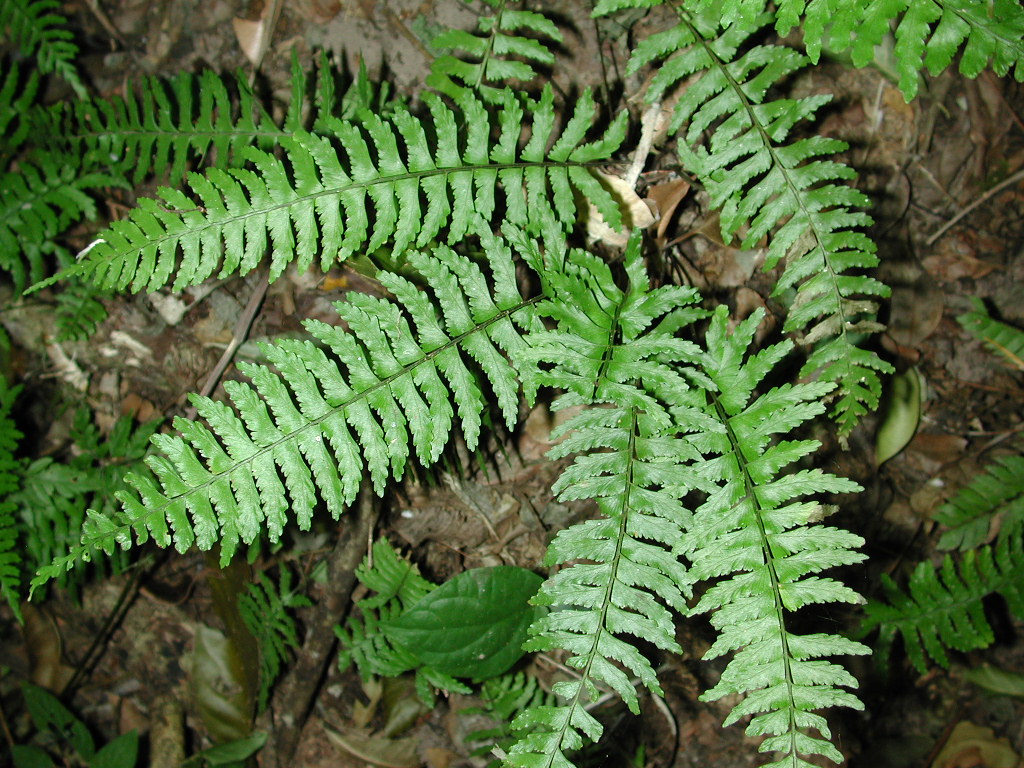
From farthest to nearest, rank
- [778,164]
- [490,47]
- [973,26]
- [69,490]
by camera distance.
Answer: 1. [69,490]
2. [490,47]
3. [778,164]
4. [973,26]

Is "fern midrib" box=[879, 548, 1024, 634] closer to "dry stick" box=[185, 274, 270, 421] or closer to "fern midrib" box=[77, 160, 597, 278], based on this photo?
"fern midrib" box=[77, 160, 597, 278]

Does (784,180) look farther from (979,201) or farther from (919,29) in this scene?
(979,201)

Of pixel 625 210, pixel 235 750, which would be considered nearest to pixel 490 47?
pixel 625 210

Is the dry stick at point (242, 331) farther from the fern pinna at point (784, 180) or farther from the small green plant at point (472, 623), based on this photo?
the fern pinna at point (784, 180)

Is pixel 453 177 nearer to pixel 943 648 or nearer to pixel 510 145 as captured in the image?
pixel 510 145

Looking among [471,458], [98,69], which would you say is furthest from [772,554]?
[98,69]
